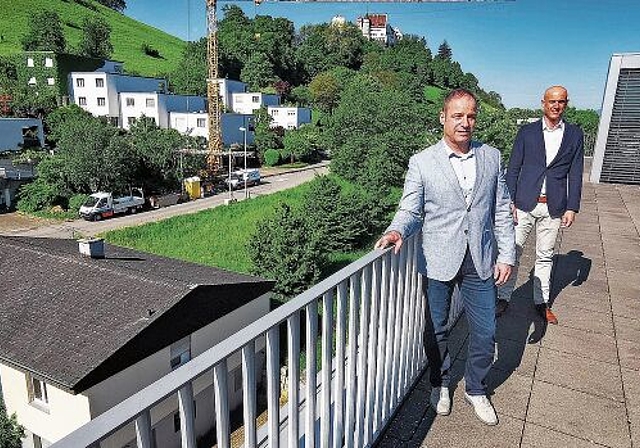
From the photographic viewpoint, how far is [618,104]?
11547 millimetres

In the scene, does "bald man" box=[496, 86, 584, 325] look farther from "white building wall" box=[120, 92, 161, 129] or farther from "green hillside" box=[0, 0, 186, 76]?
"green hillside" box=[0, 0, 186, 76]

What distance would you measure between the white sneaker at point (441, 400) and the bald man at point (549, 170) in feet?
4.56

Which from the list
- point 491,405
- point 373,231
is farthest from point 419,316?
point 373,231

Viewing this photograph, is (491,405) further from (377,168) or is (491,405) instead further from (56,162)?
(56,162)

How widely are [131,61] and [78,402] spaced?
213ft

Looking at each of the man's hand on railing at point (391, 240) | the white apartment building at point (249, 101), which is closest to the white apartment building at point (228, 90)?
the white apartment building at point (249, 101)

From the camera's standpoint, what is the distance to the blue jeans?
94.1 inches

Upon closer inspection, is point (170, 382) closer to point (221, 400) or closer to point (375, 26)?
point (221, 400)

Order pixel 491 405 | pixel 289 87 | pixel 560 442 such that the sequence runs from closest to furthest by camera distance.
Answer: pixel 560 442, pixel 491 405, pixel 289 87

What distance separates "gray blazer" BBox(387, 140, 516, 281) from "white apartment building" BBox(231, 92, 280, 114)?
5600 centimetres

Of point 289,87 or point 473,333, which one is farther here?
point 289,87

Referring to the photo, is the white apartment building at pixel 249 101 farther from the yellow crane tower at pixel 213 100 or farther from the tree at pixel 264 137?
the yellow crane tower at pixel 213 100

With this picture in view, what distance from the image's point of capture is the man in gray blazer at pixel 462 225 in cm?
222

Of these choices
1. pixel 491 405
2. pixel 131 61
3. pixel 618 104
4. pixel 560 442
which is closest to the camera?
pixel 560 442
